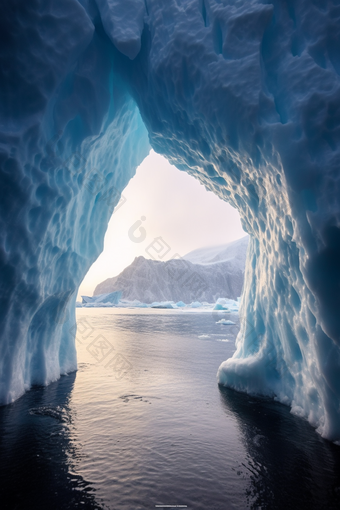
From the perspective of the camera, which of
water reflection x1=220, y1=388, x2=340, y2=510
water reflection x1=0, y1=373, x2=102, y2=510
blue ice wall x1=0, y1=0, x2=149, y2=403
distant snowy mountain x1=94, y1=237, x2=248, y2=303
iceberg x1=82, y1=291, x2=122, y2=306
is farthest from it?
distant snowy mountain x1=94, y1=237, x2=248, y2=303

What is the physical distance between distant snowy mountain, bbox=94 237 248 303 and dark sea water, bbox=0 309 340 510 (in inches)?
2260

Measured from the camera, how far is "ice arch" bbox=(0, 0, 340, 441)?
163 inches

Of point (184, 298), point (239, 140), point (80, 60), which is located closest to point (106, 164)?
point (80, 60)

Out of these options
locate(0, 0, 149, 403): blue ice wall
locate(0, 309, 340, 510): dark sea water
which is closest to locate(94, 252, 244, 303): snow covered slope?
locate(0, 0, 149, 403): blue ice wall

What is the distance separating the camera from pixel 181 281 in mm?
Answer: 66500

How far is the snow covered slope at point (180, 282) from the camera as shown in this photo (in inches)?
2544

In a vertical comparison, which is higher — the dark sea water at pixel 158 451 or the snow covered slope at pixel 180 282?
the snow covered slope at pixel 180 282

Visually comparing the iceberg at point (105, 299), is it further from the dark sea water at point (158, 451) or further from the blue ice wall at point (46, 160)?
the dark sea water at point (158, 451)

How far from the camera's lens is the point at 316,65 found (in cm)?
409

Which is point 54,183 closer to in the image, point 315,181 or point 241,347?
point 315,181

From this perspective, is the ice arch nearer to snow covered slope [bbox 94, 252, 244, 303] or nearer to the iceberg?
the iceberg

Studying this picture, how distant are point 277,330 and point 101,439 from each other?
3.76m

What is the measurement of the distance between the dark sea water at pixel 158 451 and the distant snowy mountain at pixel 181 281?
188 feet

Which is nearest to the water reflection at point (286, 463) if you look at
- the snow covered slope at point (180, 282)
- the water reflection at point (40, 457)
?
the water reflection at point (40, 457)
